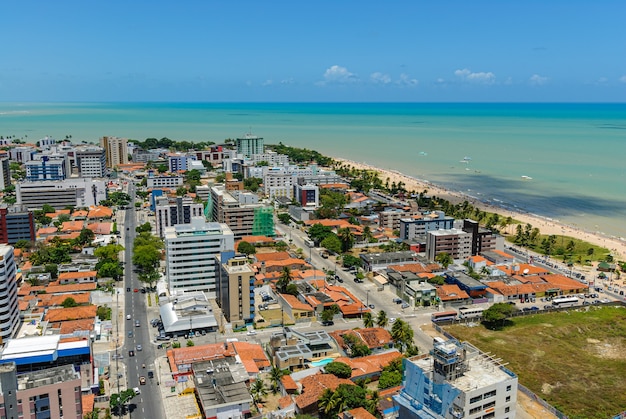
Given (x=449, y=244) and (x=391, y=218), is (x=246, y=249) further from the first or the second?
(x=391, y=218)

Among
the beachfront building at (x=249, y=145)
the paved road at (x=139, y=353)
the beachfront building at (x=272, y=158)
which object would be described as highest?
the beachfront building at (x=249, y=145)

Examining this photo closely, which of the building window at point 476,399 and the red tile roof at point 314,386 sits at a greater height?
the building window at point 476,399

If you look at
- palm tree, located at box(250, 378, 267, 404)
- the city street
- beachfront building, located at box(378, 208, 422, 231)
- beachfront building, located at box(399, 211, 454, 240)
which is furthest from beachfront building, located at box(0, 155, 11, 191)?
palm tree, located at box(250, 378, 267, 404)

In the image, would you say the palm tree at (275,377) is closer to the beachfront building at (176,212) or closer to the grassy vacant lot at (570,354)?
the grassy vacant lot at (570,354)

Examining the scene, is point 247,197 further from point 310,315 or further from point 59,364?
point 59,364

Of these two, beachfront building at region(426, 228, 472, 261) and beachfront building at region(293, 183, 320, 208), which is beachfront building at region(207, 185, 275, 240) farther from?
beachfront building at region(426, 228, 472, 261)

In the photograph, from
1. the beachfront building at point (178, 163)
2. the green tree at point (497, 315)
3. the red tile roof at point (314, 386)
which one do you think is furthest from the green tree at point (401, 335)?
the beachfront building at point (178, 163)

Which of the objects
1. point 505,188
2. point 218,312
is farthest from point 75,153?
point 505,188
